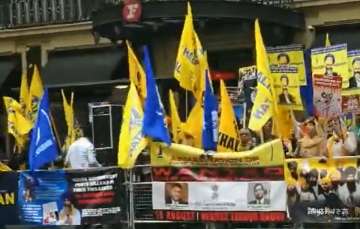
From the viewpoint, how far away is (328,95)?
1098cm

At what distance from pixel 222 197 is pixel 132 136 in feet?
4.78

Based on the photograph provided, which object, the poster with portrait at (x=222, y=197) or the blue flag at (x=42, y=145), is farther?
the blue flag at (x=42, y=145)

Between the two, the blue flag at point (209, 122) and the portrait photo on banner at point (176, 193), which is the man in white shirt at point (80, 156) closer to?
the portrait photo on banner at point (176, 193)

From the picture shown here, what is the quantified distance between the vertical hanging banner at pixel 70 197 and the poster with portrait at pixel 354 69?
3586mm

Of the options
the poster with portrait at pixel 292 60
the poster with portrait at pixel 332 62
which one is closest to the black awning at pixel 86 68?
the poster with portrait at pixel 292 60

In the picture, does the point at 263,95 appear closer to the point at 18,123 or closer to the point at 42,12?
the point at 18,123

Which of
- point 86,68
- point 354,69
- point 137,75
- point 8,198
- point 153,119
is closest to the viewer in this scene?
point 153,119

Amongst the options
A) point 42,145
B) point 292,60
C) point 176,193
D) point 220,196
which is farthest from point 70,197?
point 292,60

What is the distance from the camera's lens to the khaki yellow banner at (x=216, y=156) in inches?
421

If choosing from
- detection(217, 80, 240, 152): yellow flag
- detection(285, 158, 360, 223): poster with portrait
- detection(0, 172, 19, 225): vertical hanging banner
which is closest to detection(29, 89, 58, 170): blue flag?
detection(0, 172, 19, 225): vertical hanging banner

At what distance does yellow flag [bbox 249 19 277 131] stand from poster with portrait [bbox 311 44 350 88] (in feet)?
2.39

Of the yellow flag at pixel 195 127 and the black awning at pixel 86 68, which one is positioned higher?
the black awning at pixel 86 68

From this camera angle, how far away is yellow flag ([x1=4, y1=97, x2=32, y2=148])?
50.9 feet

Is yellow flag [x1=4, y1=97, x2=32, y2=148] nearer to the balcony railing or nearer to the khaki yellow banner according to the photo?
the khaki yellow banner
